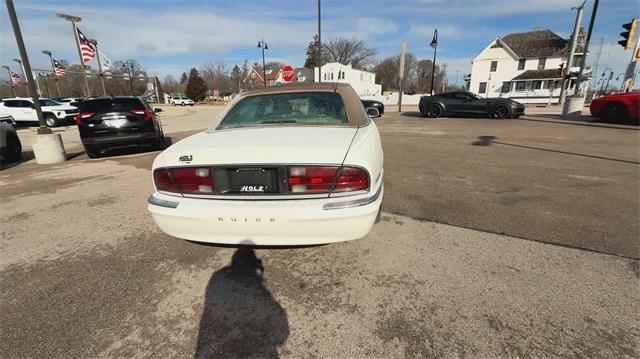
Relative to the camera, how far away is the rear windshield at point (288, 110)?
3115 mm

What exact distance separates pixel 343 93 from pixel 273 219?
183cm

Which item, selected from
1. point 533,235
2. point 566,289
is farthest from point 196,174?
point 533,235

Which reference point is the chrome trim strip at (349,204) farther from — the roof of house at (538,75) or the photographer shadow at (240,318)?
the roof of house at (538,75)

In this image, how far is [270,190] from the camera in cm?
223

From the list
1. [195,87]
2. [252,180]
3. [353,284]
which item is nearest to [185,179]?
[252,180]

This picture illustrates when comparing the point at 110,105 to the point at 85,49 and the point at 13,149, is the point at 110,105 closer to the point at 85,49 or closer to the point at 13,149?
the point at 13,149

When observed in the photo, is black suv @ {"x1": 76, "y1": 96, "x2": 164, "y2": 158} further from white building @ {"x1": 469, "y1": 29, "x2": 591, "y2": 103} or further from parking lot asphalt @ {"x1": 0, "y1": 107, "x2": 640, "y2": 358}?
white building @ {"x1": 469, "y1": 29, "x2": 591, "y2": 103}

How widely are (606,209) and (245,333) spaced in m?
4.52

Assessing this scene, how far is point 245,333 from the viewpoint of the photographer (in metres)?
1.96

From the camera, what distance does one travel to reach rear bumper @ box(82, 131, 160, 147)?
23.9ft

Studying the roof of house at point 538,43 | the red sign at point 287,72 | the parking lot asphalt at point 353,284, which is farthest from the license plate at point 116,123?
the roof of house at point 538,43

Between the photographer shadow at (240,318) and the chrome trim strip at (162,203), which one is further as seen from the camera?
the chrome trim strip at (162,203)

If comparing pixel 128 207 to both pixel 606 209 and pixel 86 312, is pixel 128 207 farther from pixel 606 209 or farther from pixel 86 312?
pixel 606 209

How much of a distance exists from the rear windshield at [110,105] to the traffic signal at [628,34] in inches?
683
